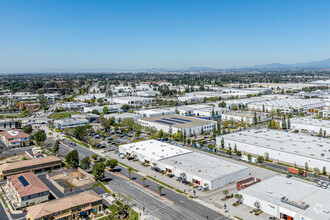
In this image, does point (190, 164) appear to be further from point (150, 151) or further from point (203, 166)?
point (150, 151)

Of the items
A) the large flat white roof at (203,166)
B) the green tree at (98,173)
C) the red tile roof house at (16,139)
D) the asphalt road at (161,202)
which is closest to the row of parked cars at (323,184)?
the large flat white roof at (203,166)

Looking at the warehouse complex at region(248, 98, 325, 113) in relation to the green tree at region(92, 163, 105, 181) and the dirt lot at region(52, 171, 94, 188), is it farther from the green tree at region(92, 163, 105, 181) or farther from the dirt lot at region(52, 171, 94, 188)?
the dirt lot at region(52, 171, 94, 188)

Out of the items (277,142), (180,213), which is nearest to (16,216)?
(180,213)

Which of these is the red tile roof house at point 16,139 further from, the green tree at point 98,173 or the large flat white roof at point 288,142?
the large flat white roof at point 288,142

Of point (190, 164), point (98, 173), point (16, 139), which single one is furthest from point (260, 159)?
point (16, 139)

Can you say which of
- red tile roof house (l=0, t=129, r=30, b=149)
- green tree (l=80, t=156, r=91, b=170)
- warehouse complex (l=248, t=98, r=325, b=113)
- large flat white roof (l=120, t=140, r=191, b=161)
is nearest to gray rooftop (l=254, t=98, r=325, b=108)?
warehouse complex (l=248, t=98, r=325, b=113)

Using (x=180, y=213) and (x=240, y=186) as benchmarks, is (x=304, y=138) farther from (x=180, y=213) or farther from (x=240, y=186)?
(x=180, y=213)

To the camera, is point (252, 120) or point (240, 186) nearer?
point (240, 186)
